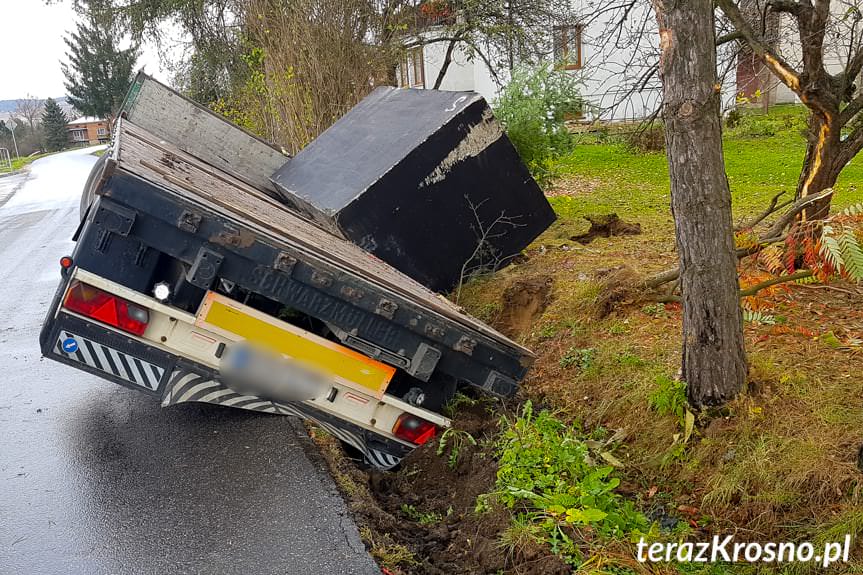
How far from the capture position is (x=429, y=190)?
6.39m

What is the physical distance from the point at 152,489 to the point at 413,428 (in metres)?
1.52

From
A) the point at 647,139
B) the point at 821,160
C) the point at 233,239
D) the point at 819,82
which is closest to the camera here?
the point at 233,239

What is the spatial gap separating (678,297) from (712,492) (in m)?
2.37

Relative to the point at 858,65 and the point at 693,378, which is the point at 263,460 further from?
the point at 858,65

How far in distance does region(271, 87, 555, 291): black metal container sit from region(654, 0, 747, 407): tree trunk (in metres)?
2.79

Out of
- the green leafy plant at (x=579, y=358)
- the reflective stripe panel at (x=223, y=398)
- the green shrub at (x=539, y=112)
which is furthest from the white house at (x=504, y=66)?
the reflective stripe panel at (x=223, y=398)

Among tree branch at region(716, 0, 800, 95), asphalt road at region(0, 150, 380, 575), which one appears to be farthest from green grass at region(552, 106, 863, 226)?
asphalt road at region(0, 150, 380, 575)

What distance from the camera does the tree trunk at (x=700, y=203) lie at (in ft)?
12.1

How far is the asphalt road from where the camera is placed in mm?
3484

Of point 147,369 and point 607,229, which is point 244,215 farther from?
point 607,229

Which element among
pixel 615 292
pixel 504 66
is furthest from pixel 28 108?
pixel 615 292

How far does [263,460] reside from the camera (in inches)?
176

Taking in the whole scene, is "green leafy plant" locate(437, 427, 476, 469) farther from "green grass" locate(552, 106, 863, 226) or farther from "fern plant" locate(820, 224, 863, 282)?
"green grass" locate(552, 106, 863, 226)

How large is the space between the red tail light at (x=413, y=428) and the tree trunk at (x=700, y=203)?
1519 mm
